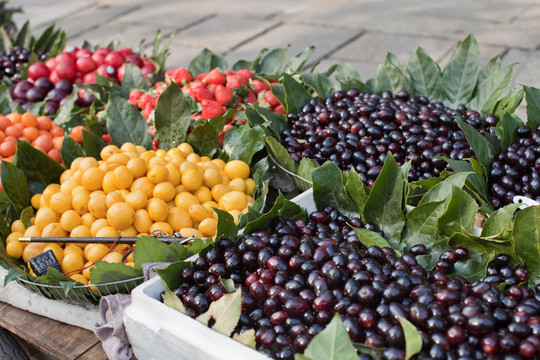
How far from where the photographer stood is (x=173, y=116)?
6.76 ft

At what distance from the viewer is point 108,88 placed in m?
2.55

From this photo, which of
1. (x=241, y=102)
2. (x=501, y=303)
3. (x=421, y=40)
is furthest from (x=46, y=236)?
(x=421, y=40)

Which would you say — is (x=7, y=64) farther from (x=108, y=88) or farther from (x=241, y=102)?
(x=241, y=102)

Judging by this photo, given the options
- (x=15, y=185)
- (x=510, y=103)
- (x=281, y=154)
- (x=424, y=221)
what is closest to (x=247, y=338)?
(x=424, y=221)

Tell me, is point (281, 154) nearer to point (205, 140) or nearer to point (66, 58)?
point (205, 140)

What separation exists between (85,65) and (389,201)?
70.0 inches

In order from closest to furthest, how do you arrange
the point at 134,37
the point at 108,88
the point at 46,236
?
1. the point at 46,236
2. the point at 108,88
3. the point at 134,37

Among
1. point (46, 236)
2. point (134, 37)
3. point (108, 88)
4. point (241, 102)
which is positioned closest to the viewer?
point (46, 236)

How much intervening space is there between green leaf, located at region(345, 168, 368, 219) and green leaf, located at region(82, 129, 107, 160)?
911 millimetres

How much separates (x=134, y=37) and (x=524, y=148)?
3856 millimetres

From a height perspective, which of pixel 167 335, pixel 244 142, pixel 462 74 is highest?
pixel 462 74

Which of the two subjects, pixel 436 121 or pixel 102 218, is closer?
pixel 102 218

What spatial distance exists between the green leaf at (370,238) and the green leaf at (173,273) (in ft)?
1.36

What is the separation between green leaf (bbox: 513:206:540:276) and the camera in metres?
1.29
